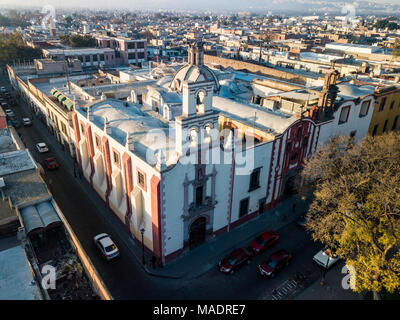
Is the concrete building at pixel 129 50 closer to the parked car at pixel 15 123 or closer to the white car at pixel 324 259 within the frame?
the parked car at pixel 15 123

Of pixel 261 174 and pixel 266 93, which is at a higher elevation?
pixel 266 93

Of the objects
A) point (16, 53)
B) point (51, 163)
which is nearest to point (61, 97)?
point (51, 163)

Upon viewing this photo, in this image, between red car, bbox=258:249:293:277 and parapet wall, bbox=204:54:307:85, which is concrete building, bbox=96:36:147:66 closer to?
parapet wall, bbox=204:54:307:85

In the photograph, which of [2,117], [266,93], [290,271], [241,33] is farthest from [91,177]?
[241,33]

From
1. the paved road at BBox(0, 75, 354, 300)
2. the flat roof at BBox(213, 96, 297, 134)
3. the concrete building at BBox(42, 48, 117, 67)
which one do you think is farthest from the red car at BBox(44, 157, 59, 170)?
the concrete building at BBox(42, 48, 117, 67)

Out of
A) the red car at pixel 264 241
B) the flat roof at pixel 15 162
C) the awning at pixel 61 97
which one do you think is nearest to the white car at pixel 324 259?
the red car at pixel 264 241
